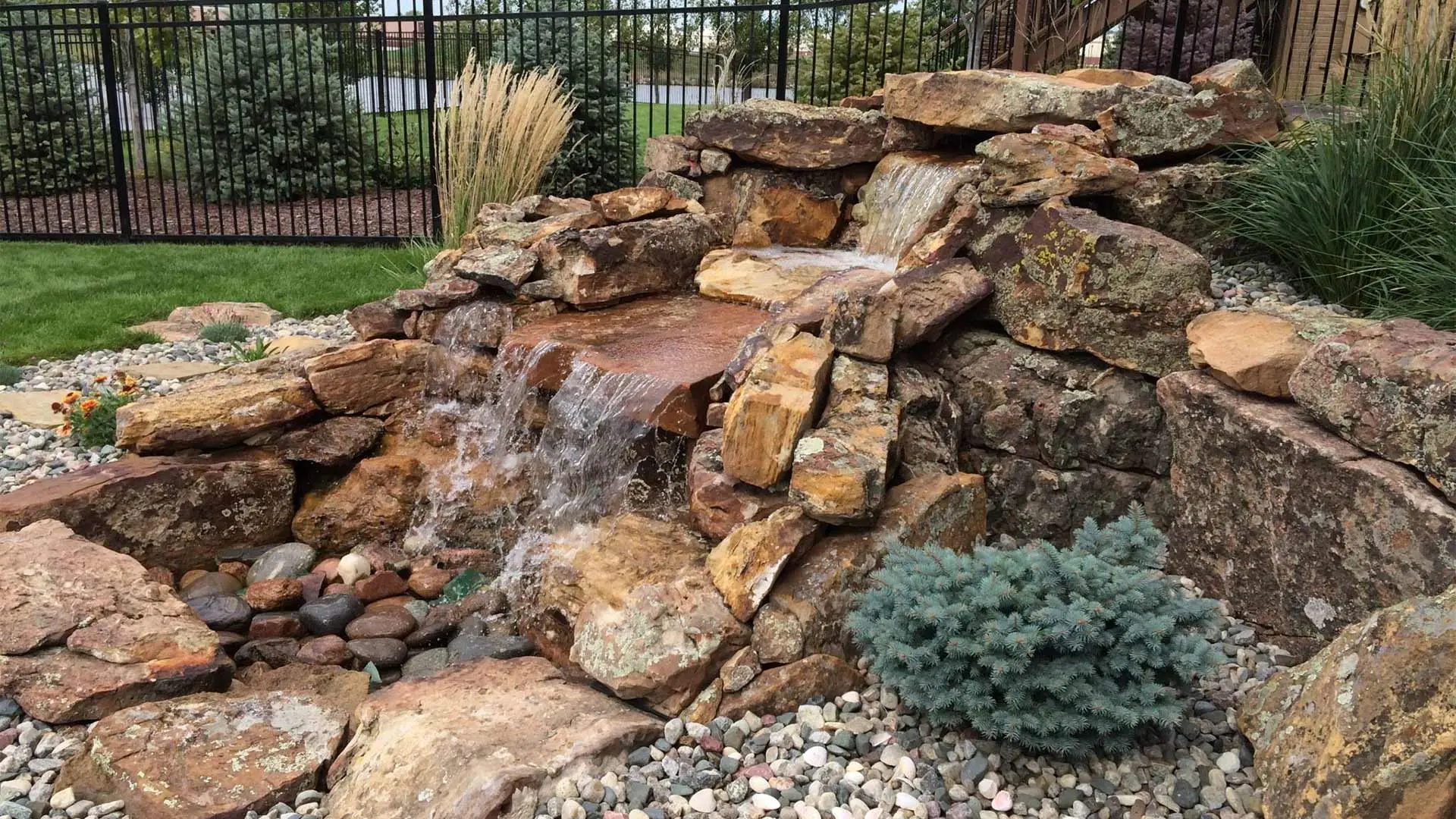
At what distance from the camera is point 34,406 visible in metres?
5.54

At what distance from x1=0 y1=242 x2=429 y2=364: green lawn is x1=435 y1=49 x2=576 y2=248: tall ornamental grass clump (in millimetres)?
592

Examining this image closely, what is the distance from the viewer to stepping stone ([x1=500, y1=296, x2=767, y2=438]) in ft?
13.1

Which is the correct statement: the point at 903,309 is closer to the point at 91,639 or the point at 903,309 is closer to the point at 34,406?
the point at 91,639

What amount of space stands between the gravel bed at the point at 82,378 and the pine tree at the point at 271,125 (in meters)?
4.18

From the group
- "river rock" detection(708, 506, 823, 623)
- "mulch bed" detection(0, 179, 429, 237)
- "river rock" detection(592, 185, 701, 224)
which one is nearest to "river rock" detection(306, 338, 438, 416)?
"river rock" detection(592, 185, 701, 224)

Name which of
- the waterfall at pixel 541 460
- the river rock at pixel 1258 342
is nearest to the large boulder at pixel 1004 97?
the river rock at pixel 1258 342

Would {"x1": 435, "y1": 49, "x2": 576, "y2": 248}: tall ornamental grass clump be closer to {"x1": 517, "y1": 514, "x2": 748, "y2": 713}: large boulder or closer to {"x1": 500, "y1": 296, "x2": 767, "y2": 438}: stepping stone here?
{"x1": 500, "y1": 296, "x2": 767, "y2": 438}: stepping stone

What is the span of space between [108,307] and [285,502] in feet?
11.4

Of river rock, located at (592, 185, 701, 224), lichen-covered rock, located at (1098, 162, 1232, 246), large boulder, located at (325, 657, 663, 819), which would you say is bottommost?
large boulder, located at (325, 657, 663, 819)

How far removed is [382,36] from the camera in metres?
9.12

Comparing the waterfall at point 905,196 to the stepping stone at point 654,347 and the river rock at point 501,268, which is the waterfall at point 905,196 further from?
the river rock at point 501,268

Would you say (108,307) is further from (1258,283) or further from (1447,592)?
(1447,592)

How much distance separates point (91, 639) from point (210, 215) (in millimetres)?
8314

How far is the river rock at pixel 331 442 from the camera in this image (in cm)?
477
